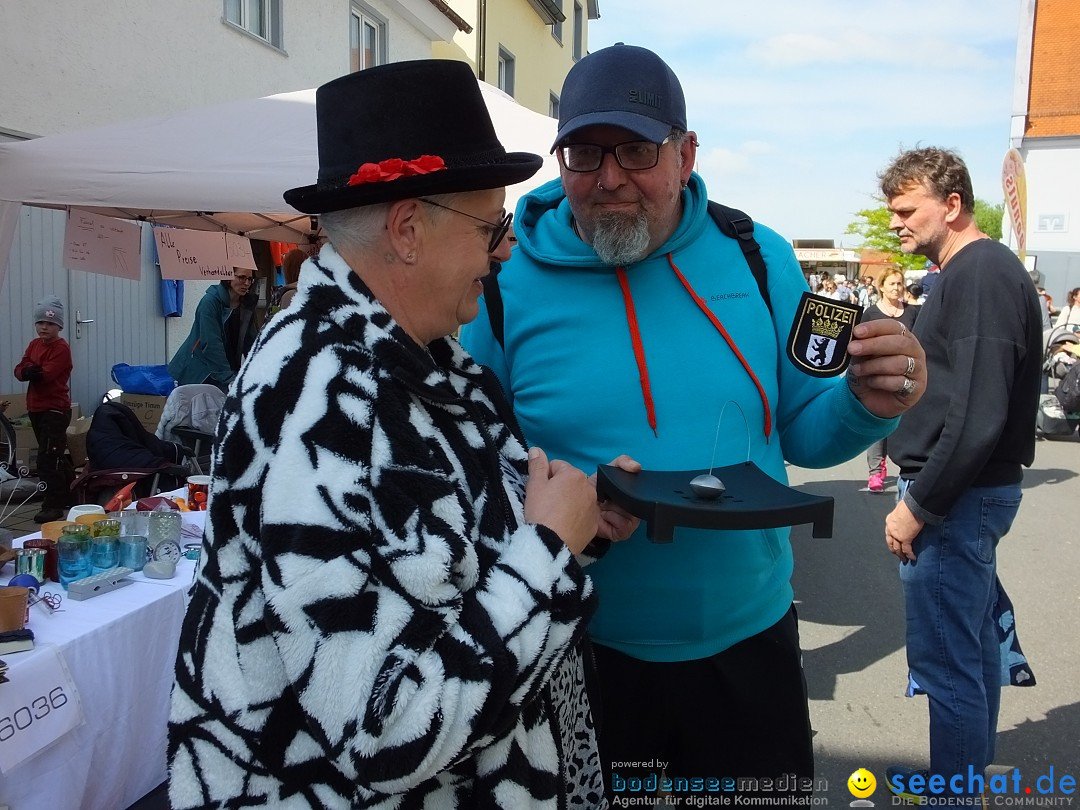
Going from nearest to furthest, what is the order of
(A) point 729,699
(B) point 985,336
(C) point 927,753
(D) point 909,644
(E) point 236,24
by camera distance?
(A) point 729,699 → (B) point 985,336 → (D) point 909,644 → (C) point 927,753 → (E) point 236,24

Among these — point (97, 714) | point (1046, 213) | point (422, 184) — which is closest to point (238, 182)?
point (97, 714)

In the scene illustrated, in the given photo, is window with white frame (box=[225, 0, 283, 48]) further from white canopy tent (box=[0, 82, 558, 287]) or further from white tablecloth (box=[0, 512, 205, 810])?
white tablecloth (box=[0, 512, 205, 810])

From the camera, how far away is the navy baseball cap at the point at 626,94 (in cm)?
179

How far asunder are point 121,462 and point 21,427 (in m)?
3.18

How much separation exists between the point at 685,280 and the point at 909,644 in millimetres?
1645

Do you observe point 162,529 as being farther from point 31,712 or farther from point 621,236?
point 621,236

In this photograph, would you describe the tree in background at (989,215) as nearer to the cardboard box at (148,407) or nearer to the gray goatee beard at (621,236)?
the cardboard box at (148,407)

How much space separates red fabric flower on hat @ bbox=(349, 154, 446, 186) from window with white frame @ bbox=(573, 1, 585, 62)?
77.2 ft

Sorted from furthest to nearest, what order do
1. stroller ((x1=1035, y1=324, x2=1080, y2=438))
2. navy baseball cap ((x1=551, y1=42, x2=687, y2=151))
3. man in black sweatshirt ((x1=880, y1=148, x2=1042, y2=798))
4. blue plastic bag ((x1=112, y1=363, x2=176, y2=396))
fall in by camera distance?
stroller ((x1=1035, y1=324, x2=1080, y2=438))
blue plastic bag ((x1=112, y1=363, x2=176, y2=396))
man in black sweatshirt ((x1=880, y1=148, x2=1042, y2=798))
navy baseball cap ((x1=551, y1=42, x2=687, y2=151))

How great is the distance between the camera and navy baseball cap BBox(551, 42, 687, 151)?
1.79 m

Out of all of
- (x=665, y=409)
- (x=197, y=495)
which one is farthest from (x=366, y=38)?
(x=665, y=409)

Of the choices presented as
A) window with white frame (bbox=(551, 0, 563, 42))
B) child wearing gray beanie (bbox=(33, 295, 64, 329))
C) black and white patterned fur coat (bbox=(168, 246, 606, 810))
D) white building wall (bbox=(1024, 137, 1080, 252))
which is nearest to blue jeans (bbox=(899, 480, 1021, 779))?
black and white patterned fur coat (bbox=(168, 246, 606, 810))

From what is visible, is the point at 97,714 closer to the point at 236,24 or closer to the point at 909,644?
the point at 909,644

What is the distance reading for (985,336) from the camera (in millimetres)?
2549
